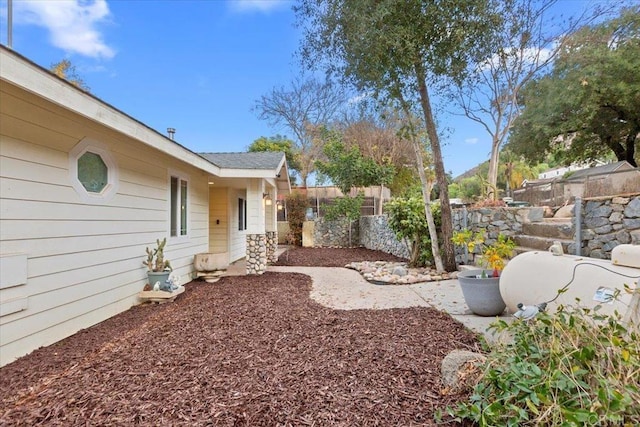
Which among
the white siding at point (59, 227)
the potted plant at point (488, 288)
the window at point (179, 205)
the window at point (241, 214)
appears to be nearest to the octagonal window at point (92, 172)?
the white siding at point (59, 227)

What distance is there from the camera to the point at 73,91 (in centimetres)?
325

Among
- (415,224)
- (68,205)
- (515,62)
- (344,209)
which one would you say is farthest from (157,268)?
(515,62)

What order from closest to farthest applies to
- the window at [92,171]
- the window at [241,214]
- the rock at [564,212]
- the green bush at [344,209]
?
the window at [92,171]
the rock at [564,212]
the window at [241,214]
the green bush at [344,209]

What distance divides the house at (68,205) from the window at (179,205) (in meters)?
0.15

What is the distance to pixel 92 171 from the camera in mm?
4160

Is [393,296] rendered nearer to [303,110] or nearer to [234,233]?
[234,233]

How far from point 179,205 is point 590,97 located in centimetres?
1341

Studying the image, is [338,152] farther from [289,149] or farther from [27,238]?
[27,238]

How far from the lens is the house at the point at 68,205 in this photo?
9.81 feet

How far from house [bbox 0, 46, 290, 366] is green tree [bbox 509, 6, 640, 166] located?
42.2ft

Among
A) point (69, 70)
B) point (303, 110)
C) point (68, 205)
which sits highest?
point (69, 70)

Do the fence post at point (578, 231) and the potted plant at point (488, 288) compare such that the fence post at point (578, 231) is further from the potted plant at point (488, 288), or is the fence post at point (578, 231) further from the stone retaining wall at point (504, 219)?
the stone retaining wall at point (504, 219)

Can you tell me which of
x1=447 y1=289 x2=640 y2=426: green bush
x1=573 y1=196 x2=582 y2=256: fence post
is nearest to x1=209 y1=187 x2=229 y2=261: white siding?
x1=573 y1=196 x2=582 y2=256: fence post

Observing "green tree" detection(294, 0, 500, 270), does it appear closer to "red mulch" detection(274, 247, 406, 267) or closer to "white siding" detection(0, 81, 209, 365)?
"red mulch" detection(274, 247, 406, 267)
